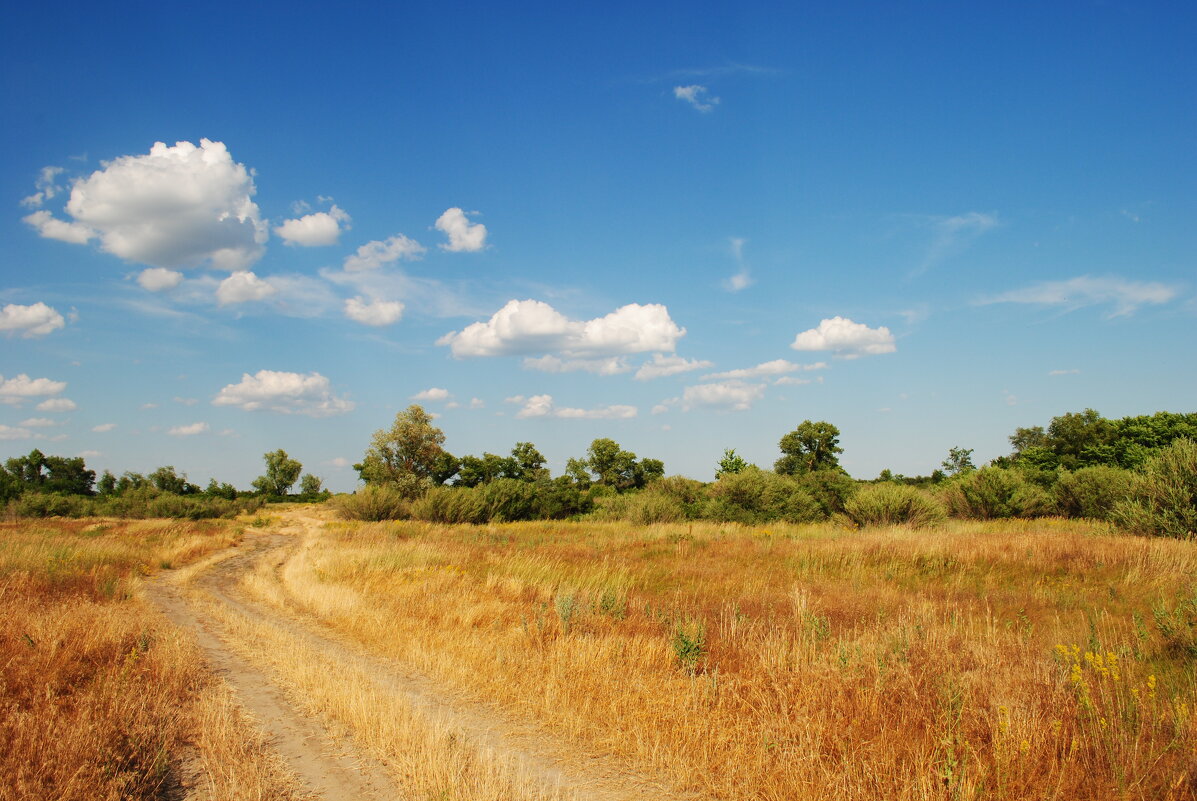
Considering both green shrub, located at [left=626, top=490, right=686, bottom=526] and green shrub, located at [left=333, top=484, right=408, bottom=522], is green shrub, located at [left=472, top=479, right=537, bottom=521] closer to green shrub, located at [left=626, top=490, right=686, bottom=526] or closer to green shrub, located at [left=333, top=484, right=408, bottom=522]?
green shrub, located at [left=333, top=484, right=408, bottom=522]

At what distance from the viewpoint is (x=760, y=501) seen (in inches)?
1253

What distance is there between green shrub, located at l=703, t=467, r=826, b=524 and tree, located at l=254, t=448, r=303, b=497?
9186 centimetres

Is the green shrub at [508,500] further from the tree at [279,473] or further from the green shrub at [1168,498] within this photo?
the tree at [279,473]

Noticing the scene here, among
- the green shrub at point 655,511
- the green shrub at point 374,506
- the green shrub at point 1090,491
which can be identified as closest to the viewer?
the green shrub at point 1090,491

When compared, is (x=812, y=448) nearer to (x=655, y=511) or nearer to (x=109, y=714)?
(x=655, y=511)

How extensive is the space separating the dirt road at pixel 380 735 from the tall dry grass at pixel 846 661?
A: 1.22 feet

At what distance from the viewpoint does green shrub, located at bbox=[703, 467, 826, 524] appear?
99.8ft

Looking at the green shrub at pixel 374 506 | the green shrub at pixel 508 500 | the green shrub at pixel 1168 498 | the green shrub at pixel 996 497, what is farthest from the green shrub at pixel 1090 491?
the green shrub at pixel 374 506

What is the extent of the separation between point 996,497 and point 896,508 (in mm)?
7584

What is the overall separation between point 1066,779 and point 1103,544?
45.0 feet

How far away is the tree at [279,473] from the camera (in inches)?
3935

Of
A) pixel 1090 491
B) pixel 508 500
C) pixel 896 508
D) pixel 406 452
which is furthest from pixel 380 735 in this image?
pixel 406 452

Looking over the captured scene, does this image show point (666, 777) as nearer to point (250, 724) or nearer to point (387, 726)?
point (387, 726)

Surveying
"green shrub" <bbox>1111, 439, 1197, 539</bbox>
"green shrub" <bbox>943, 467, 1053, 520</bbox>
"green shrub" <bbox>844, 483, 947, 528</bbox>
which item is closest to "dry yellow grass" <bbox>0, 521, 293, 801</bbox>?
"green shrub" <bbox>1111, 439, 1197, 539</bbox>
